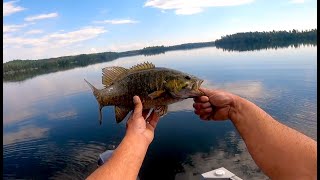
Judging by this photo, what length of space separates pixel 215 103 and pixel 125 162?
2.01 m

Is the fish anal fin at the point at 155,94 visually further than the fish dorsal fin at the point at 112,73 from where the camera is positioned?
No

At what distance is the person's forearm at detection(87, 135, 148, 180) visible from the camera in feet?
9.30

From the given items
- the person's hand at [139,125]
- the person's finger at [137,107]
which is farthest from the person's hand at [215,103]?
the person's finger at [137,107]

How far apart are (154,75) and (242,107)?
1.38 metres

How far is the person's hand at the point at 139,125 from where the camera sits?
347 cm

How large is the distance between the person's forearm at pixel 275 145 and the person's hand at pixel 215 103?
79 millimetres

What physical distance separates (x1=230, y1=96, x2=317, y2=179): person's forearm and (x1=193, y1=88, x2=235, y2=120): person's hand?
0.08m

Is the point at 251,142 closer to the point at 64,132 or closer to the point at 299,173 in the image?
the point at 299,173

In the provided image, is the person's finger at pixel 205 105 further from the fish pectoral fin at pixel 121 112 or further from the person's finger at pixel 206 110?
the fish pectoral fin at pixel 121 112

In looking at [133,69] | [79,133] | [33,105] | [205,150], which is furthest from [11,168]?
[133,69]

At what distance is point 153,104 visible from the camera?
3.92 meters

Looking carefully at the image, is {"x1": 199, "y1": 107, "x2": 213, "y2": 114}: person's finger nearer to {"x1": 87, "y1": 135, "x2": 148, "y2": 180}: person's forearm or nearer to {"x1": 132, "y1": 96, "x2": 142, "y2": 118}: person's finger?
{"x1": 132, "y1": 96, "x2": 142, "y2": 118}: person's finger

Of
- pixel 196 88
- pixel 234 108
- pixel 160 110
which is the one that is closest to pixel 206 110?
pixel 234 108

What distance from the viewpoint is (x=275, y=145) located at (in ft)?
12.6
